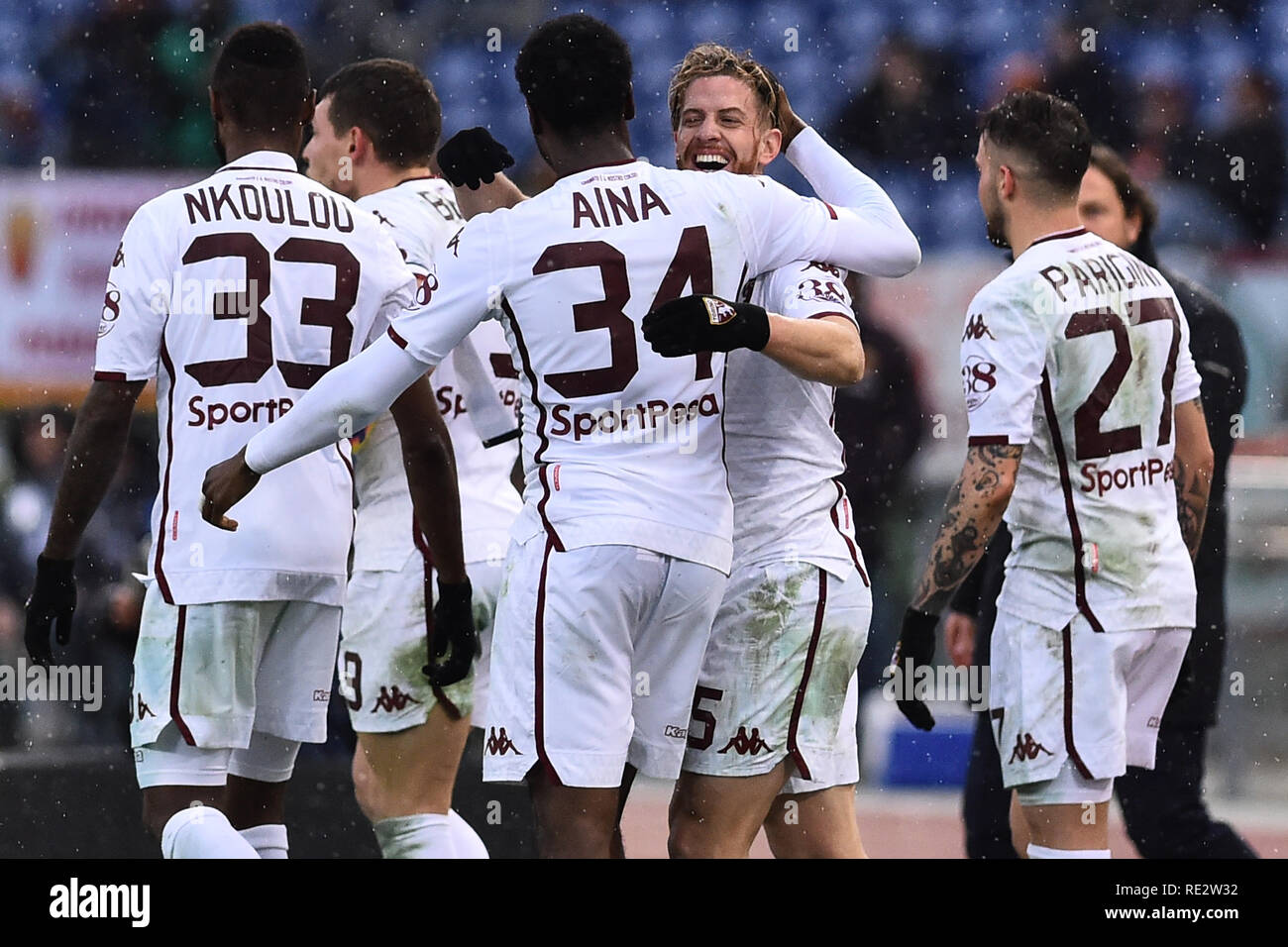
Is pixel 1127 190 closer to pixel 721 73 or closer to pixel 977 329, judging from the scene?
pixel 977 329

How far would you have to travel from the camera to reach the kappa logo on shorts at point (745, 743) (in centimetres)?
356

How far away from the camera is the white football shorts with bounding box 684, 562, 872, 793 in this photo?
3572 mm

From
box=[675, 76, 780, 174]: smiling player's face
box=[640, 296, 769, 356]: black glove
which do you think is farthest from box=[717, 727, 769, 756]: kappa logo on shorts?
box=[675, 76, 780, 174]: smiling player's face

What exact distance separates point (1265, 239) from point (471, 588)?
5284 mm

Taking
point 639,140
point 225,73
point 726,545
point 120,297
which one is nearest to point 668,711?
Result: point 726,545

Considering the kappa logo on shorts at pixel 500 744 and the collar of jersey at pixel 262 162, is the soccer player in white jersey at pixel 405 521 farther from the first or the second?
the kappa logo on shorts at pixel 500 744

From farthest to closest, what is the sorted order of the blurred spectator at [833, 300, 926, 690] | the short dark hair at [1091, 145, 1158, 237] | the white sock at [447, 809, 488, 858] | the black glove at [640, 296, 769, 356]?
the blurred spectator at [833, 300, 926, 690], the short dark hair at [1091, 145, 1158, 237], the white sock at [447, 809, 488, 858], the black glove at [640, 296, 769, 356]

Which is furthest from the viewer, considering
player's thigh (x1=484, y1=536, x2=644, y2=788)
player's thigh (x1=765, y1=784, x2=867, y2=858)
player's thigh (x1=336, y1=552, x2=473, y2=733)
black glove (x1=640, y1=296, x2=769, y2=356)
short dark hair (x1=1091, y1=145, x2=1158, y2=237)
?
short dark hair (x1=1091, y1=145, x2=1158, y2=237)

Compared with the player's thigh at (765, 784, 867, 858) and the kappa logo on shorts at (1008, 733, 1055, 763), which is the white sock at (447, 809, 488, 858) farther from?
the kappa logo on shorts at (1008, 733, 1055, 763)

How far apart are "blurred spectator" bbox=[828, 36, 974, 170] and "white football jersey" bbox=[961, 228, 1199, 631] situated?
14.3 feet

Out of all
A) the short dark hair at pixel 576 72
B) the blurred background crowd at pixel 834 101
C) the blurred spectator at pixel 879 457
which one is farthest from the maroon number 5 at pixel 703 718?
Result: the blurred background crowd at pixel 834 101

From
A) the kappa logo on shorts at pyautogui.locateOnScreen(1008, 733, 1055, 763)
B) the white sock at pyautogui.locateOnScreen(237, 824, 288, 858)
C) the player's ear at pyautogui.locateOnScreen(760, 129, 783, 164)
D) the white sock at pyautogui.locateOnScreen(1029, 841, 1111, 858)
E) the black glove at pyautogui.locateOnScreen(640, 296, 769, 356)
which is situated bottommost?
the white sock at pyautogui.locateOnScreen(237, 824, 288, 858)

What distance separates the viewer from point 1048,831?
3955 millimetres

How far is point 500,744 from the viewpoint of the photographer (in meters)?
3.31
